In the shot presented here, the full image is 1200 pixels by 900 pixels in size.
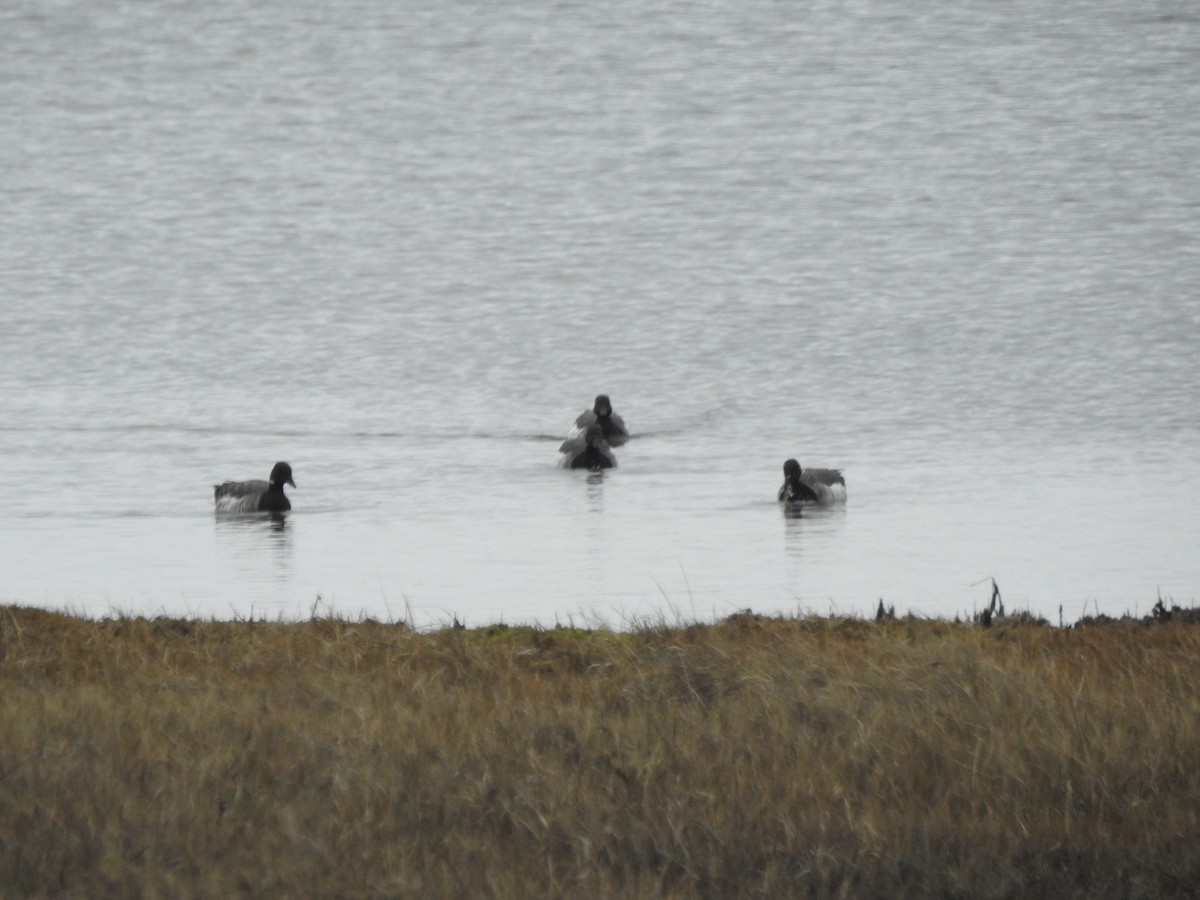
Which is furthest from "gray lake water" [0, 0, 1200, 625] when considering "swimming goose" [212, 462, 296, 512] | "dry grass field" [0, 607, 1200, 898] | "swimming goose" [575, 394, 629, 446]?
"dry grass field" [0, 607, 1200, 898]

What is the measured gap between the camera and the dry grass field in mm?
6812

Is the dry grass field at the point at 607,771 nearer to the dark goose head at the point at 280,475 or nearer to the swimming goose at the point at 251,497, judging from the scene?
the swimming goose at the point at 251,497

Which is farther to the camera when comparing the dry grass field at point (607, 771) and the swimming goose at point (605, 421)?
the swimming goose at point (605, 421)

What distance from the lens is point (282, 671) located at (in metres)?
9.81

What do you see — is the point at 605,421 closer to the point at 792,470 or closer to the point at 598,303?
the point at 792,470

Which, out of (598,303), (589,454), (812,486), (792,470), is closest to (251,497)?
(589,454)

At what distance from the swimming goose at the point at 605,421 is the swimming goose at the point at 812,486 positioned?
8478mm

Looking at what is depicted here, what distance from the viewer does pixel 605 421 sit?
3094cm

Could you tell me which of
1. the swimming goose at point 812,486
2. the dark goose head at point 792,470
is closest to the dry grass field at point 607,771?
the swimming goose at point 812,486

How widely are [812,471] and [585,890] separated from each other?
1601cm

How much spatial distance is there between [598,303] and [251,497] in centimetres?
4635

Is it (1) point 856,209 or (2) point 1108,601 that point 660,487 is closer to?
(2) point 1108,601

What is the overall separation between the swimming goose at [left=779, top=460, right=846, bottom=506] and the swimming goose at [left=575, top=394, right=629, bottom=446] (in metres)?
8.48

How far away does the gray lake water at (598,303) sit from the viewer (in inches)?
700
